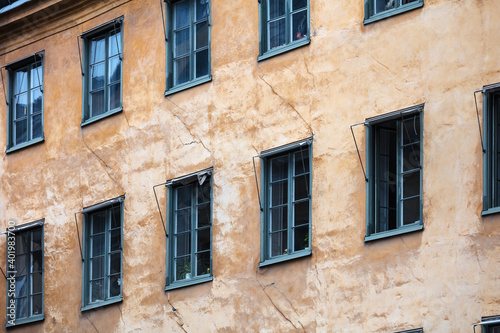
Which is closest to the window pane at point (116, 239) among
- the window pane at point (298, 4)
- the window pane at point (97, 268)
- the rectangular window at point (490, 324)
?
the window pane at point (97, 268)

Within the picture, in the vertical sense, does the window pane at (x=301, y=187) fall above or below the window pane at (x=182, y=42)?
below

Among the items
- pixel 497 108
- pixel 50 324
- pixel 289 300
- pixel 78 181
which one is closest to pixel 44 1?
pixel 78 181

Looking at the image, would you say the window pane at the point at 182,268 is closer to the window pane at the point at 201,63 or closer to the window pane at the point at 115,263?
the window pane at the point at 115,263

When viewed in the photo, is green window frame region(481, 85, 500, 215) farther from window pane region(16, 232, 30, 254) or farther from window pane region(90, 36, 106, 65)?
window pane region(16, 232, 30, 254)

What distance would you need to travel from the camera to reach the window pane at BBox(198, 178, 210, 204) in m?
25.2

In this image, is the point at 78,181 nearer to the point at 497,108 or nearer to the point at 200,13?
the point at 200,13

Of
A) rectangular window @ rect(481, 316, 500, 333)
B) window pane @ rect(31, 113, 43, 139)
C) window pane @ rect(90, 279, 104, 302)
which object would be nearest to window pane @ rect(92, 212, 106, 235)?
window pane @ rect(90, 279, 104, 302)

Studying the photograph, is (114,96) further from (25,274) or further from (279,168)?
(279,168)

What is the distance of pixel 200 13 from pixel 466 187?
7.28 m

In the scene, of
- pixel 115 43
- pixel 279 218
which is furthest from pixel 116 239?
pixel 279 218

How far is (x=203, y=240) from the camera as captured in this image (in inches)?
987

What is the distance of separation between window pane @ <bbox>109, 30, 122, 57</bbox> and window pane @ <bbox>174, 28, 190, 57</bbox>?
5.24 ft

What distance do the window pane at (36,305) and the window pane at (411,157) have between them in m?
9.39

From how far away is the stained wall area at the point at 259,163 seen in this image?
2111cm
